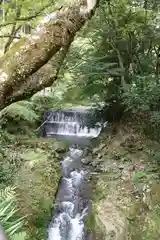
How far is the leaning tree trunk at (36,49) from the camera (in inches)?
94.5

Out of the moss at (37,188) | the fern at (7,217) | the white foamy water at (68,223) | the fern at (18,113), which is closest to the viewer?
the fern at (7,217)

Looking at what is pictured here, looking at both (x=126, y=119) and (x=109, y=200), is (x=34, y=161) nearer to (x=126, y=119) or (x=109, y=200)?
(x=109, y=200)

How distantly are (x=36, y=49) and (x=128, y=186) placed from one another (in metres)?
5.74

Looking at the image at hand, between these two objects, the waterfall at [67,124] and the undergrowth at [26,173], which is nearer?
the undergrowth at [26,173]

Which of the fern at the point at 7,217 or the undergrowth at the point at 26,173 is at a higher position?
the fern at the point at 7,217

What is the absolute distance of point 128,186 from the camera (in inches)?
298

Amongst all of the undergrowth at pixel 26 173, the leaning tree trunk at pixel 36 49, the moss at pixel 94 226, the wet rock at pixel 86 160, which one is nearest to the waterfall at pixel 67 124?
the undergrowth at pixel 26 173

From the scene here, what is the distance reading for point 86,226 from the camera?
6.89 m

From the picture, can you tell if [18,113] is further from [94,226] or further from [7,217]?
[7,217]

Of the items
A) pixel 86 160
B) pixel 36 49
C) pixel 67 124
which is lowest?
pixel 67 124

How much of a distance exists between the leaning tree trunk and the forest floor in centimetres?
459

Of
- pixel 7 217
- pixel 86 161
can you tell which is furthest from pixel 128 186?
pixel 7 217

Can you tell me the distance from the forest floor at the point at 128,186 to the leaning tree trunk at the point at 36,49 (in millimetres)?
4586

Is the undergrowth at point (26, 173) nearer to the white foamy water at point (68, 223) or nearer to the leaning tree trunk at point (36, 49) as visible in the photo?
the white foamy water at point (68, 223)
